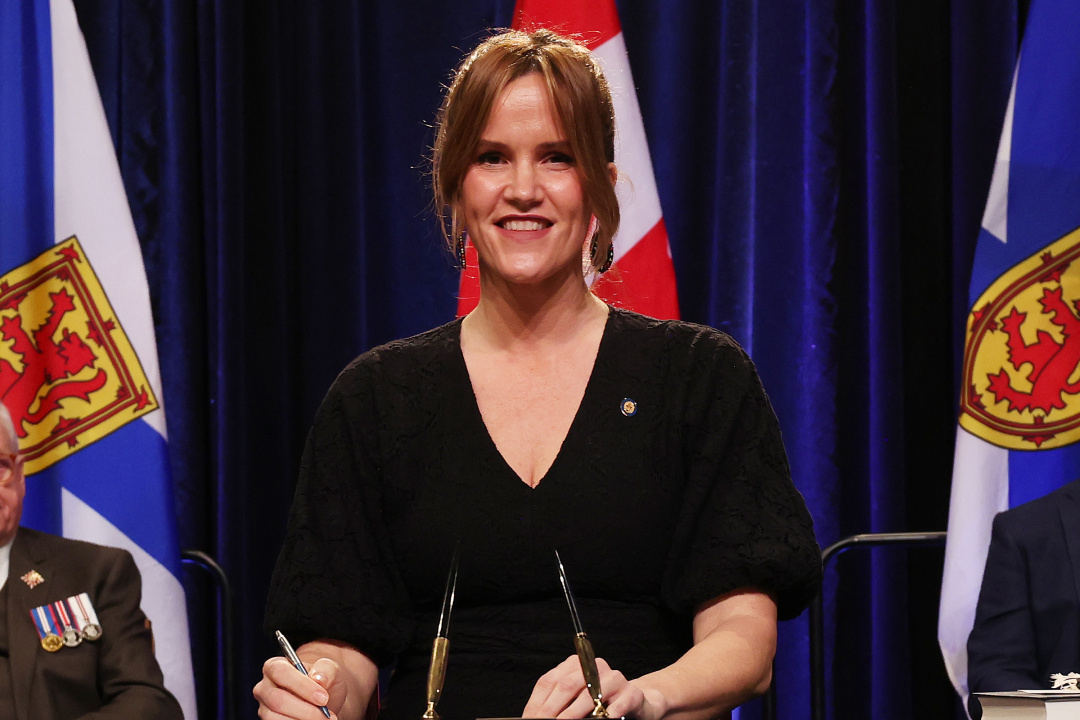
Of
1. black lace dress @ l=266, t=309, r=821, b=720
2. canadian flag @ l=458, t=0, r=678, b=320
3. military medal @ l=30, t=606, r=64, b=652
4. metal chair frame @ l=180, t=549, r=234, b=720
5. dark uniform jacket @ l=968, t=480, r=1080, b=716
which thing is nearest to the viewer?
black lace dress @ l=266, t=309, r=821, b=720

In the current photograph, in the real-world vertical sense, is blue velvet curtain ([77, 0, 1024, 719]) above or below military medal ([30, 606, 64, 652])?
above

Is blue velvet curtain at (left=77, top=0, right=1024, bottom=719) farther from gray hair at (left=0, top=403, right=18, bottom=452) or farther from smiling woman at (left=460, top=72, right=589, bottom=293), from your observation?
smiling woman at (left=460, top=72, right=589, bottom=293)

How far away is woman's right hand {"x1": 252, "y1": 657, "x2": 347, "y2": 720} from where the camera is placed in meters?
1.07

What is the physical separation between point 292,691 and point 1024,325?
6.20 ft

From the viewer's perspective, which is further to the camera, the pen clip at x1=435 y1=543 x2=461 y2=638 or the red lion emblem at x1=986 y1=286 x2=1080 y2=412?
the red lion emblem at x1=986 y1=286 x2=1080 y2=412

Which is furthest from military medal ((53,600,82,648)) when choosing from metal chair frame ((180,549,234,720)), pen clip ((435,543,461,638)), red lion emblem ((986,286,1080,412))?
red lion emblem ((986,286,1080,412))

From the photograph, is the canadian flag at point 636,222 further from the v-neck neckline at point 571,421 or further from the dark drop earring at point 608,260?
the v-neck neckline at point 571,421

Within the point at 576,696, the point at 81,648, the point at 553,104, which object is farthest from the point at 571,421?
the point at 81,648

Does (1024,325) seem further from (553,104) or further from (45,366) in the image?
(45,366)

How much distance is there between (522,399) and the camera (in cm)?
149

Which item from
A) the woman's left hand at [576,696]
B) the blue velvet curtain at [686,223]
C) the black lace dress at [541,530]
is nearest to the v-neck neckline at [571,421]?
the black lace dress at [541,530]

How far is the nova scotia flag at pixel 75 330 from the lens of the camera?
2531 mm

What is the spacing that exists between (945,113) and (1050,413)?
2.81 ft

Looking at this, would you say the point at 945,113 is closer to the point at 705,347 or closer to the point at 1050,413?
the point at 1050,413
